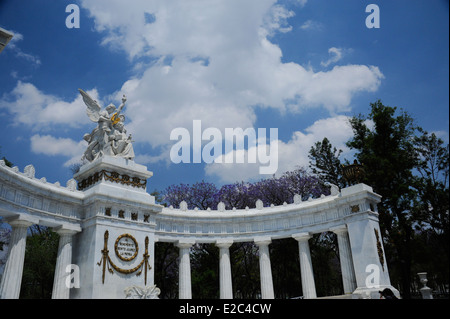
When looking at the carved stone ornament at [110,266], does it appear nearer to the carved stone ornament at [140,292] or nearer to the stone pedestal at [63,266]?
the carved stone ornament at [140,292]

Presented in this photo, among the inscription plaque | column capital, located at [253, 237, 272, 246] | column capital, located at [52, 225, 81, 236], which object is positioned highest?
column capital, located at [52, 225, 81, 236]

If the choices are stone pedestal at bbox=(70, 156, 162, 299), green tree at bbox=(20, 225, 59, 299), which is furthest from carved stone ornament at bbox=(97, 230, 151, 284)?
green tree at bbox=(20, 225, 59, 299)

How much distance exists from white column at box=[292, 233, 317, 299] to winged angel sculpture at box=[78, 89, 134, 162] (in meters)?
18.4

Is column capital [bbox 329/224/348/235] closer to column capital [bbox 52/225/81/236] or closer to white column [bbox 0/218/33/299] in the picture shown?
column capital [bbox 52/225/81/236]

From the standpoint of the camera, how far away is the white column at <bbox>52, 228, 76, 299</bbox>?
2305 centimetres

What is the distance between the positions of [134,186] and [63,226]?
247 inches

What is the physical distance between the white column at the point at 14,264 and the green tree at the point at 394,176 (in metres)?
34.1

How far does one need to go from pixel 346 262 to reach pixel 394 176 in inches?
544

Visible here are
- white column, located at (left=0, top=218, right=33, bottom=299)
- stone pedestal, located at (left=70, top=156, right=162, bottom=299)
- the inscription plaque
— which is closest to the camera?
white column, located at (left=0, top=218, right=33, bottom=299)

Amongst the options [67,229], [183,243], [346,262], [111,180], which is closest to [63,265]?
[67,229]

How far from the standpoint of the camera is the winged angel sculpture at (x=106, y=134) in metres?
28.3
